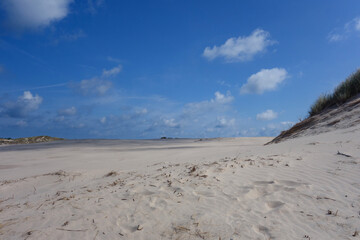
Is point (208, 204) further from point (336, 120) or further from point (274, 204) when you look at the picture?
point (336, 120)

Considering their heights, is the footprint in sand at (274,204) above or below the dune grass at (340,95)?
below

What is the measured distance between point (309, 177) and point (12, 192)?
469 centimetres

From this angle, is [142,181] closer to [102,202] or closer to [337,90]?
[102,202]

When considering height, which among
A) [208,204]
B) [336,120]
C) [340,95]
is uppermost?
[340,95]

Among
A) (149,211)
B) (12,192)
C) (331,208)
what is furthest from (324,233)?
(12,192)

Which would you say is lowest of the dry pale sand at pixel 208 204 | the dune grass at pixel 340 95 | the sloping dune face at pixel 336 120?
the dry pale sand at pixel 208 204

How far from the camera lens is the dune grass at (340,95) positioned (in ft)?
29.5

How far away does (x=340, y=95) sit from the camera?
356 inches

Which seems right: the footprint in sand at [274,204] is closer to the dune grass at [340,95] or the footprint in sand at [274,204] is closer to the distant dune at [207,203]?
the distant dune at [207,203]

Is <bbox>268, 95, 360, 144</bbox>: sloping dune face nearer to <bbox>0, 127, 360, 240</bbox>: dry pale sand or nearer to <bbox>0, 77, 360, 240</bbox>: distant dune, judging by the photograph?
<bbox>0, 77, 360, 240</bbox>: distant dune

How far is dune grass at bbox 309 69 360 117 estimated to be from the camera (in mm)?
8984

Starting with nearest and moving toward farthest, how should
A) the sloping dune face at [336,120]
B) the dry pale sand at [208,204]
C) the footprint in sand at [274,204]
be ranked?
the dry pale sand at [208,204], the footprint in sand at [274,204], the sloping dune face at [336,120]

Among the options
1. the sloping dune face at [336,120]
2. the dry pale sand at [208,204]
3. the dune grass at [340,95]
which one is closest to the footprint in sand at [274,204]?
the dry pale sand at [208,204]

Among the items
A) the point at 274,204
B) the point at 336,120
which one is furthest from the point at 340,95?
the point at 274,204
